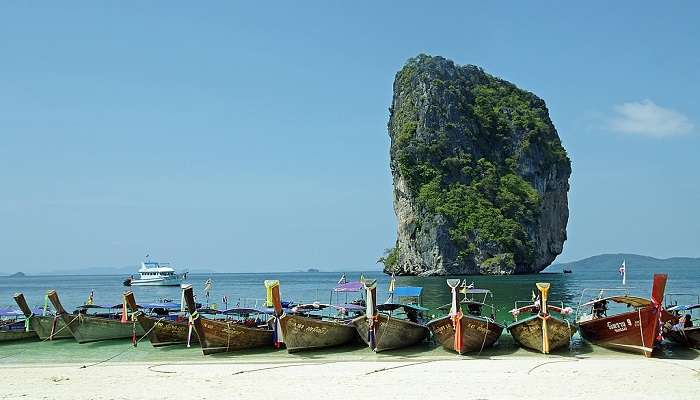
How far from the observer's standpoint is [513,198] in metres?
113

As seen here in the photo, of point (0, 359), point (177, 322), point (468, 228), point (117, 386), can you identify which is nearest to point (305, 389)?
point (117, 386)

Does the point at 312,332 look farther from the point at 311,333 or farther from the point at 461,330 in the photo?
the point at 461,330

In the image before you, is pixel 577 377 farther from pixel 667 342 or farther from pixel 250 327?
pixel 250 327

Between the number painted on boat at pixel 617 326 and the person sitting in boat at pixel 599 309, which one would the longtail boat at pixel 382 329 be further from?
the person sitting in boat at pixel 599 309

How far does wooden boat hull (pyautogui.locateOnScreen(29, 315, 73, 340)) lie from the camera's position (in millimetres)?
28281

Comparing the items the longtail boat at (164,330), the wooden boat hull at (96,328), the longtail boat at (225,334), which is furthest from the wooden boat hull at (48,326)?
the longtail boat at (225,334)

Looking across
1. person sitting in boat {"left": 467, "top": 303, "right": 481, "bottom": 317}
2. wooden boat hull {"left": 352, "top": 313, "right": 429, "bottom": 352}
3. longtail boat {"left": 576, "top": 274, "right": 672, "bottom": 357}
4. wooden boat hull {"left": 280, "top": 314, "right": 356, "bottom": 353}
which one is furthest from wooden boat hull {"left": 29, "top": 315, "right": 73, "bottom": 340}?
longtail boat {"left": 576, "top": 274, "right": 672, "bottom": 357}

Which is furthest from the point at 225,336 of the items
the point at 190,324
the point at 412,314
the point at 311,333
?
the point at 412,314

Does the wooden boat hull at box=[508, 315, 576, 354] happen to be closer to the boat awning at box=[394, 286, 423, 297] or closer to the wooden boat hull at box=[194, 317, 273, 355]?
the boat awning at box=[394, 286, 423, 297]

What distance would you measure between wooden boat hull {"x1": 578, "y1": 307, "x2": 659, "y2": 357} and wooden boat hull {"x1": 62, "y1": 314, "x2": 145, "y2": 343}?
1801cm

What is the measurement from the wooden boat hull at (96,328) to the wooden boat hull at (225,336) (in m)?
5.50

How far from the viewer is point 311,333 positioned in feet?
75.6

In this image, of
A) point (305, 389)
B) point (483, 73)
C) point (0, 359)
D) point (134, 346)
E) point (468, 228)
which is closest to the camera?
point (305, 389)

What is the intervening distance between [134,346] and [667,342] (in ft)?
67.1
